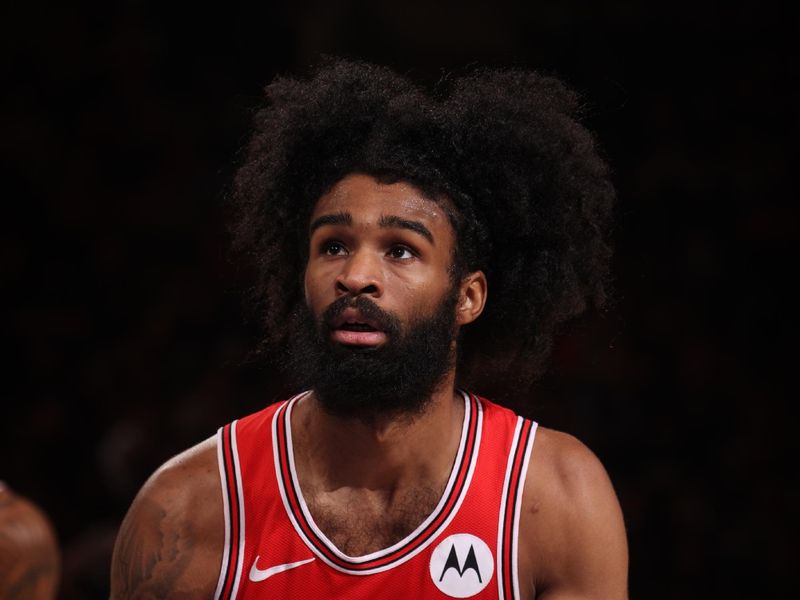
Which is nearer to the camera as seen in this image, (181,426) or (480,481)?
(480,481)

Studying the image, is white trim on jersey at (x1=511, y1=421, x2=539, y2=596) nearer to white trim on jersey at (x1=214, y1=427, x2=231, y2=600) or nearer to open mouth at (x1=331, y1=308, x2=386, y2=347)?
open mouth at (x1=331, y1=308, x2=386, y2=347)

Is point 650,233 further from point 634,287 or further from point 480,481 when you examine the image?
point 480,481

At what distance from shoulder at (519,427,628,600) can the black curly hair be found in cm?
43

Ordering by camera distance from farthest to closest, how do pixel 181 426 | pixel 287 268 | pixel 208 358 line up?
pixel 208 358, pixel 181 426, pixel 287 268

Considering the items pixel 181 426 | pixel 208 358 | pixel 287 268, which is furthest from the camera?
pixel 208 358

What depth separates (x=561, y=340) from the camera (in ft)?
17.6

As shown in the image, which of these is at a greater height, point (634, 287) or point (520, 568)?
point (634, 287)

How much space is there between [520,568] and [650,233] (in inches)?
137

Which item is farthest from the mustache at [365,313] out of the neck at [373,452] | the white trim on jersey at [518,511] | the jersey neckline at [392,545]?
the white trim on jersey at [518,511]

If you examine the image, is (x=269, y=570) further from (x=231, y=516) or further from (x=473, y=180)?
(x=473, y=180)

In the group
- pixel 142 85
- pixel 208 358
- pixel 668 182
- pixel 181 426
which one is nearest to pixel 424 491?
pixel 181 426

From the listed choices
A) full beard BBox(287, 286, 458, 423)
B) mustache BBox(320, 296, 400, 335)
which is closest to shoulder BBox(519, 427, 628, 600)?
full beard BBox(287, 286, 458, 423)

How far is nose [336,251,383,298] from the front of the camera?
2.64m

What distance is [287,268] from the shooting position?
3.12m
